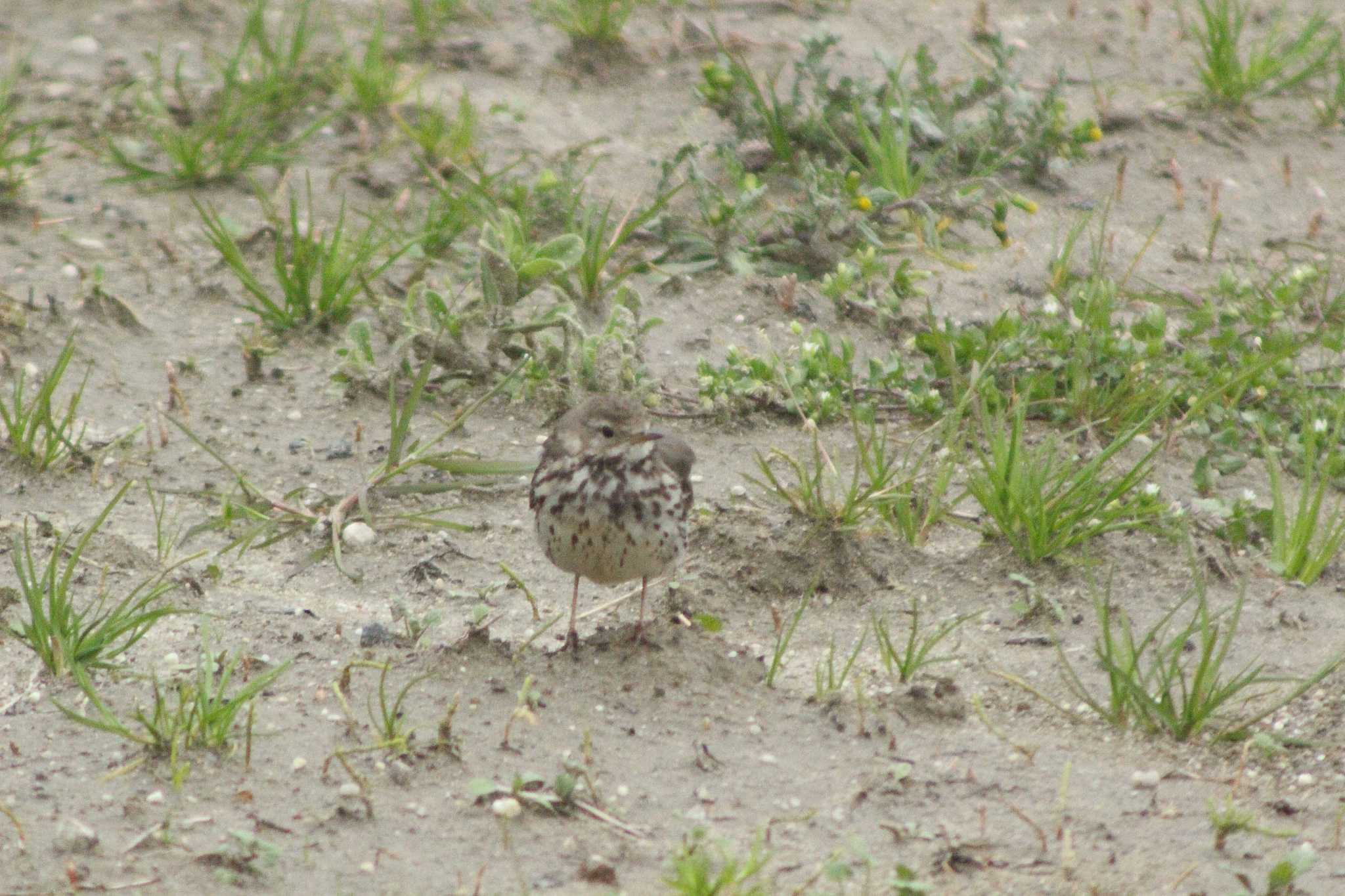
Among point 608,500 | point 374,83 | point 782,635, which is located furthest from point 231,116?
point 782,635

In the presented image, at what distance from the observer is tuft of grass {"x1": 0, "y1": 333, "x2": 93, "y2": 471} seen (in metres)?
5.73

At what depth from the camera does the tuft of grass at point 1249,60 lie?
8.02m

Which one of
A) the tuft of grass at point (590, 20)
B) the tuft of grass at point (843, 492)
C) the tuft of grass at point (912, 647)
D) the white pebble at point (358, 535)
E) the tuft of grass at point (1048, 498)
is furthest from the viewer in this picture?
the tuft of grass at point (590, 20)

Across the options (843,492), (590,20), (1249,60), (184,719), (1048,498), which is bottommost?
(184,719)

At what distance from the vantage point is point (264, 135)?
311 inches

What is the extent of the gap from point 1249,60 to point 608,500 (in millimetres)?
5045

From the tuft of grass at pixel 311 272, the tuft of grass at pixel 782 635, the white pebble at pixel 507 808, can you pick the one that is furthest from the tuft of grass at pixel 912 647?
the tuft of grass at pixel 311 272

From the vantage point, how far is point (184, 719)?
4.41 meters

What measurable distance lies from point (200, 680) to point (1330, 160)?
5817 mm

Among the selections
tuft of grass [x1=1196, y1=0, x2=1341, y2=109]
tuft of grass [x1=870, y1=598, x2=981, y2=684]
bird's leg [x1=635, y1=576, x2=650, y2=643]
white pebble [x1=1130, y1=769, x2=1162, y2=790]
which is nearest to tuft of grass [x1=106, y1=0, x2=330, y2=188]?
bird's leg [x1=635, y1=576, x2=650, y2=643]

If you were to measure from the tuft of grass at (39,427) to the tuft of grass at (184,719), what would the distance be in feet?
4.90

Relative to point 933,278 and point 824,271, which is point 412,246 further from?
point 933,278

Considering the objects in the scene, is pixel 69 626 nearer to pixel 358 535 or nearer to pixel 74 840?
pixel 74 840

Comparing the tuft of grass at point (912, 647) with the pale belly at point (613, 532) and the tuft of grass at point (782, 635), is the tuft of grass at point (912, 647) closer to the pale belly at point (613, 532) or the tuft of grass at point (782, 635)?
the tuft of grass at point (782, 635)
